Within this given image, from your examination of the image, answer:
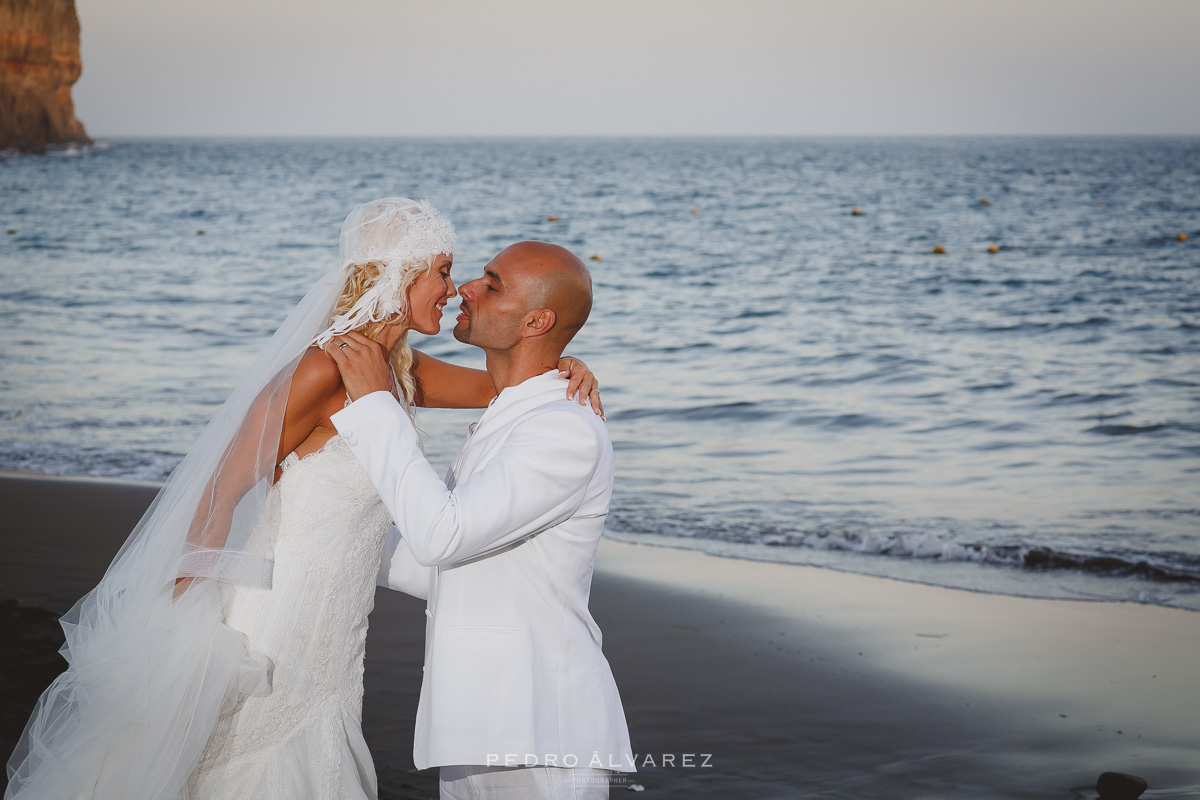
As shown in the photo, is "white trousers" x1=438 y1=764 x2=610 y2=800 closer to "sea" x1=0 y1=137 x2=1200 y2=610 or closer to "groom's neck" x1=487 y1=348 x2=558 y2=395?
"groom's neck" x1=487 y1=348 x2=558 y2=395

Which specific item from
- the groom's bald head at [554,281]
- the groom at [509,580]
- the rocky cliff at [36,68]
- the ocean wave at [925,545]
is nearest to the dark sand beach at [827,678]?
the ocean wave at [925,545]

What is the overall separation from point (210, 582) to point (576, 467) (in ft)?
3.48

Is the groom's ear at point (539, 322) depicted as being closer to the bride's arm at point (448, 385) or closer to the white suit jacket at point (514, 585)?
the white suit jacket at point (514, 585)

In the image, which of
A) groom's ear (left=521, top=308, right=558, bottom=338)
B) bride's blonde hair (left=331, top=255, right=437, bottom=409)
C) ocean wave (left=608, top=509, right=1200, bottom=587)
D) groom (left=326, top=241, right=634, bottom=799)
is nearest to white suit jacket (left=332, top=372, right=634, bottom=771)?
groom (left=326, top=241, right=634, bottom=799)

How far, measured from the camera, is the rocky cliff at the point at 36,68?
74.8 metres

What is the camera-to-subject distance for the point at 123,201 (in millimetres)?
39812

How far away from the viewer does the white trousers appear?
8.90ft

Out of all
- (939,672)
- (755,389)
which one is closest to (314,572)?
(939,672)

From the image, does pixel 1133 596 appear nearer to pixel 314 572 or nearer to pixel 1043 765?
pixel 1043 765

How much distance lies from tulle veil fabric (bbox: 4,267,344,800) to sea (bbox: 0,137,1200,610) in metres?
5.21

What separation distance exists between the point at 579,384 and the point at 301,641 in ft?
3.49

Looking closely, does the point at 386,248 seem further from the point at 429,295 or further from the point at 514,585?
the point at 514,585

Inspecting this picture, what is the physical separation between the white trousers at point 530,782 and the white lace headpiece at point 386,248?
4.12 ft

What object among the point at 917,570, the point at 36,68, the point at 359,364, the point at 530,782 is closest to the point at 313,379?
the point at 359,364
